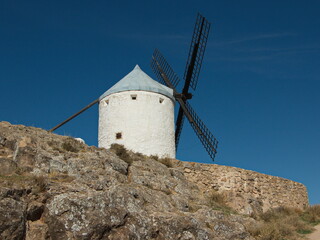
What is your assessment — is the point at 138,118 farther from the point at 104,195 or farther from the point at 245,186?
the point at 104,195

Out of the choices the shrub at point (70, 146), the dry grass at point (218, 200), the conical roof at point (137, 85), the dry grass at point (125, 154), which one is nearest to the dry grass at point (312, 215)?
the dry grass at point (218, 200)

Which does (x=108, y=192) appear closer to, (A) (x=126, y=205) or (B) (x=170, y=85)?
(A) (x=126, y=205)

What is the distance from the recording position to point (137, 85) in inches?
895

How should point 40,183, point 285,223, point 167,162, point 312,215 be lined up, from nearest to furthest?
1. point 40,183
2. point 285,223
3. point 167,162
4. point 312,215

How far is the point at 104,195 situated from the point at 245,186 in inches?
403

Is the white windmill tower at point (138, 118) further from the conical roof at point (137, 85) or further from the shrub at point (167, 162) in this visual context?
the shrub at point (167, 162)

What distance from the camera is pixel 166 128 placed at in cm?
2252

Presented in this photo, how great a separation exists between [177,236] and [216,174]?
8.33 metres

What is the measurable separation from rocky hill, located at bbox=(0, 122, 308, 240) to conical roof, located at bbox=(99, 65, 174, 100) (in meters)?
3.95

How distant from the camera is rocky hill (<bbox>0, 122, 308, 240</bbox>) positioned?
12.5 m

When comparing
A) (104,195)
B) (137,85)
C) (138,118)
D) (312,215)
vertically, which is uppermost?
(137,85)

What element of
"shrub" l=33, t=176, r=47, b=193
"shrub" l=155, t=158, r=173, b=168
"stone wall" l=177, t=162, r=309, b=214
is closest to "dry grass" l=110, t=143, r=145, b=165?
"shrub" l=155, t=158, r=173, b=168

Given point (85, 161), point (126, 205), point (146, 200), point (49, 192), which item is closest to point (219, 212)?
point (146, 200)


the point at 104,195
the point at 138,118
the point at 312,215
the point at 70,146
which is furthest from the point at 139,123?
the point at 312,215
